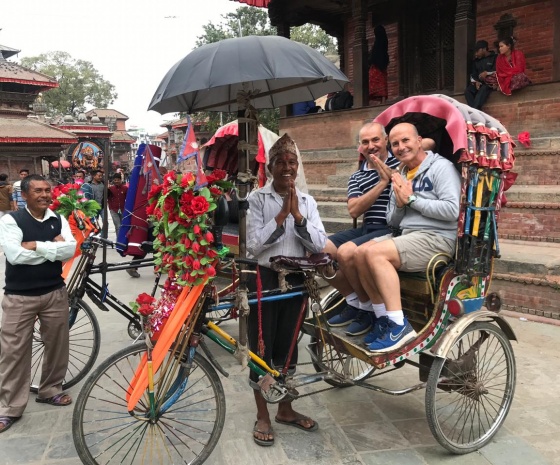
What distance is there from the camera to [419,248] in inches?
127

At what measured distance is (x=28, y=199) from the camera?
145 inches

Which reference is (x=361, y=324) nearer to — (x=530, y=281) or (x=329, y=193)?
(x=530, y=281)

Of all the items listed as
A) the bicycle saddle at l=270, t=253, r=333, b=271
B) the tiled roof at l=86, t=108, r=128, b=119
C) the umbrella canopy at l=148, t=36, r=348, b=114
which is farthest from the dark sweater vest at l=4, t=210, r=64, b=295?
the tiled roof at l=86, t=108, r=128, b=119

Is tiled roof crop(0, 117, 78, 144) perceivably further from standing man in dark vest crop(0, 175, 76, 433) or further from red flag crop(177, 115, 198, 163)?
red flag crop(177, 115, 198, 163)

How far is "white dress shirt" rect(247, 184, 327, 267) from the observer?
3.24m

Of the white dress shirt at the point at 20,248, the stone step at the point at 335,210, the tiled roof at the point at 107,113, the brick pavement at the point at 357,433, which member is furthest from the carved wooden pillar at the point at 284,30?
the tiled roof at the point at 107,113

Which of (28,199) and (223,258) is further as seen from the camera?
(28,199)

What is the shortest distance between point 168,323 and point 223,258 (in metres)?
0.50

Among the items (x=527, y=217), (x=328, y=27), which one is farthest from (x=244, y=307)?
(x=328, y=27)

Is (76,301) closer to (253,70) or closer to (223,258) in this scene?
(223,258)

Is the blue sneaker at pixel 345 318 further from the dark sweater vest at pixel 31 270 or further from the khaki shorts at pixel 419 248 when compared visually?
the dark sweater vest at pixel 31 270

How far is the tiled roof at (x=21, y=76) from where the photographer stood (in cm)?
2764

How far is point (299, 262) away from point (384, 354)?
78 cm

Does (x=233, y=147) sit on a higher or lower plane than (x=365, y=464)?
Result: higher
